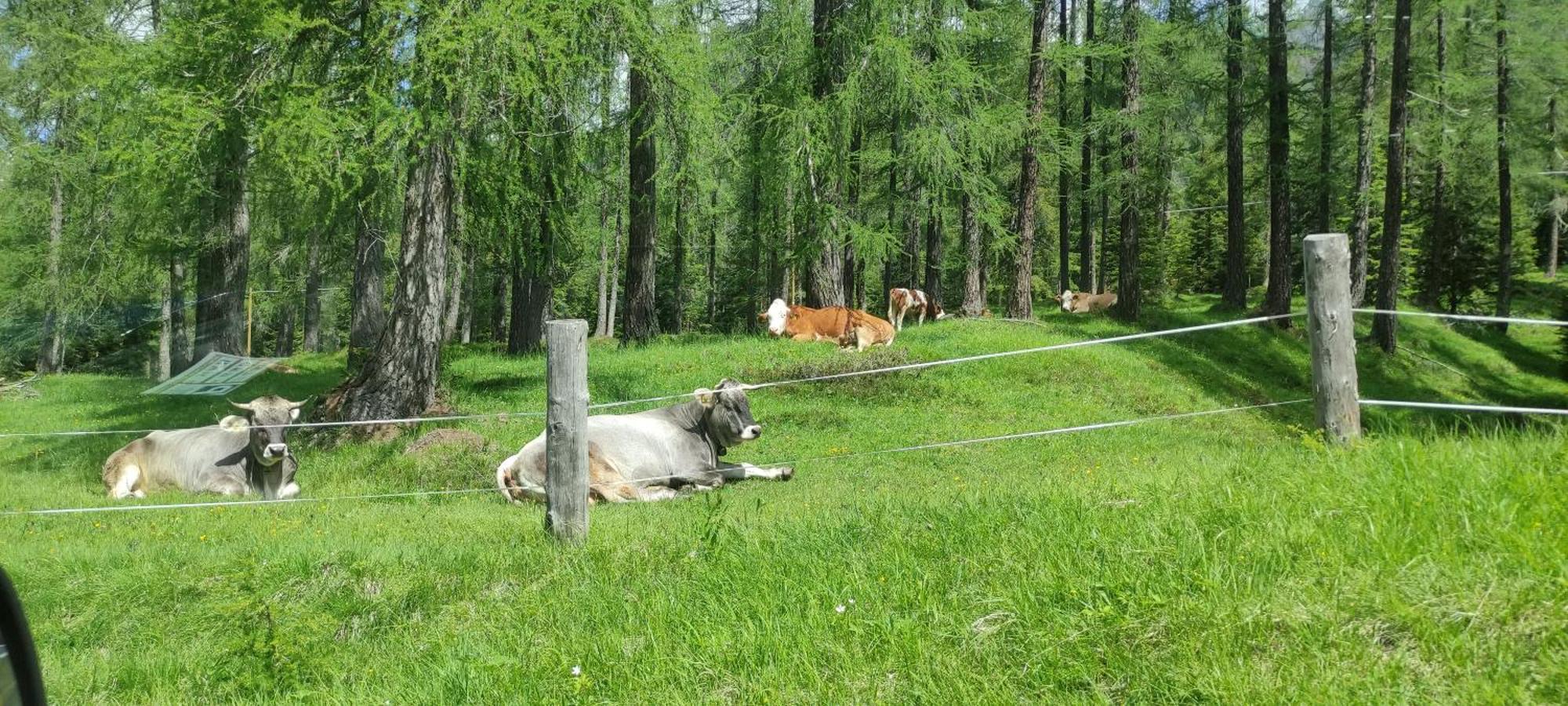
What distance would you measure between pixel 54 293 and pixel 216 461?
60.9 ft

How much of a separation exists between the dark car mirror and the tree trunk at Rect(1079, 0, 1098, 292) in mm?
22248

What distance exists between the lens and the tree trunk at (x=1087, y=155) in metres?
29.2

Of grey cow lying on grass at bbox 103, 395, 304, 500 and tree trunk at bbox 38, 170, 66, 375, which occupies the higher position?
tree trunk at bbox 38, 170, 66, 375

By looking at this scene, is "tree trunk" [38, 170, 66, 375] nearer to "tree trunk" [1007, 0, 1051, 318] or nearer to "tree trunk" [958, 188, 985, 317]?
"tree trunk" [958, 188, 985, 317]

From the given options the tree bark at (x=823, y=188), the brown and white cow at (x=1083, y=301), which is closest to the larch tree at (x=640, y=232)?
the tree bark at (x=823, y=188)

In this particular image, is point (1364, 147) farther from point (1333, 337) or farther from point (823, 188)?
point (1333, 337)

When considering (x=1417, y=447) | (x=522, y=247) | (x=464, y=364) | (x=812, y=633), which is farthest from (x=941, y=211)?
(x=812, y=633)

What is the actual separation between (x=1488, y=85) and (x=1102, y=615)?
36848 mm

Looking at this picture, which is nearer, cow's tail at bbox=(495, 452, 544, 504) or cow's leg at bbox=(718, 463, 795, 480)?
cow's tail at bbox=(495, 452, 544, 504)

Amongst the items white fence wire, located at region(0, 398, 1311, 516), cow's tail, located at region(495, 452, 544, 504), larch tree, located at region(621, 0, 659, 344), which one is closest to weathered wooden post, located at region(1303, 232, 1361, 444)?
white fence wire, located at region(0, 398, 1311, 516)

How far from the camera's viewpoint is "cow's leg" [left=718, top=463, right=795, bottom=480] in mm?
10805

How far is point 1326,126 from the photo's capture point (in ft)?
95.9

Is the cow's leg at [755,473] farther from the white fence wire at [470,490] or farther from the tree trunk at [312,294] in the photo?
the tree trunk at [312,294]

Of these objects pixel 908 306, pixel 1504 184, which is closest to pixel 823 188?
pixel 908 306
